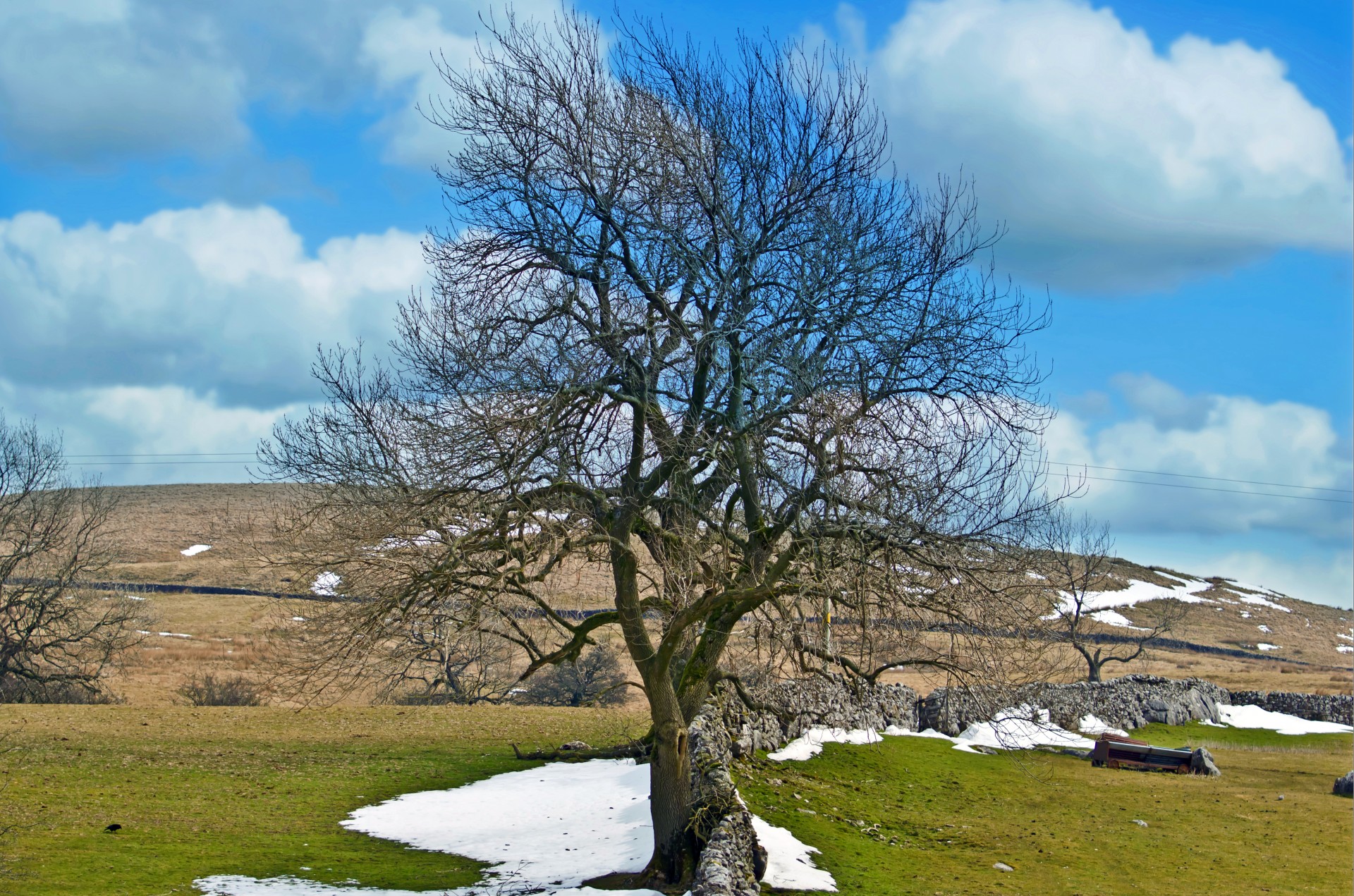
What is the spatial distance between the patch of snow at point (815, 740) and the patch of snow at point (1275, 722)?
1827 centimetres

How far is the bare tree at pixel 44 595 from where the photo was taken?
91.2 feet

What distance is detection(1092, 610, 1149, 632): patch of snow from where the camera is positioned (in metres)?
66.6

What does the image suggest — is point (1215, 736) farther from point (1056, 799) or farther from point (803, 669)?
point (803, 669)

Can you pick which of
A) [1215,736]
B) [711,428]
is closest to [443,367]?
[711,428]

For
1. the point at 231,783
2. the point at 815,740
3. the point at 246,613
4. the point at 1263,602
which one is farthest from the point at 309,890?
the point at 1263,602

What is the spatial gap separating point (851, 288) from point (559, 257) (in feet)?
11.2

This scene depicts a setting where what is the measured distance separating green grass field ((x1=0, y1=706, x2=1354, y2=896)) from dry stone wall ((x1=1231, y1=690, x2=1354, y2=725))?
11.5 metres

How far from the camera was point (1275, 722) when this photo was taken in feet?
108

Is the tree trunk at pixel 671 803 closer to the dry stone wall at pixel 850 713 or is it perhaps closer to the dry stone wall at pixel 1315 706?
the dry stone wall at pixel 850 713

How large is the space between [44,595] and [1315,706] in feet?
133

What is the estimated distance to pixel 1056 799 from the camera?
18.9m

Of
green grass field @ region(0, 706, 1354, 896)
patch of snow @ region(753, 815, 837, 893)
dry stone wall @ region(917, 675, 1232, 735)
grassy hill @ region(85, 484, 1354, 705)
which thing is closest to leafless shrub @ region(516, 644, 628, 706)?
grassy hill @ region(85, 484, 1354, 705)

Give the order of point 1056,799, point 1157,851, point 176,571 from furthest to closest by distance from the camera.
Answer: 1. point 176,571
2. point 1056,799
3. point 1157,851

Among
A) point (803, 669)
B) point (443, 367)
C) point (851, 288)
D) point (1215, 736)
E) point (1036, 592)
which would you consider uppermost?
point (851, 288)
